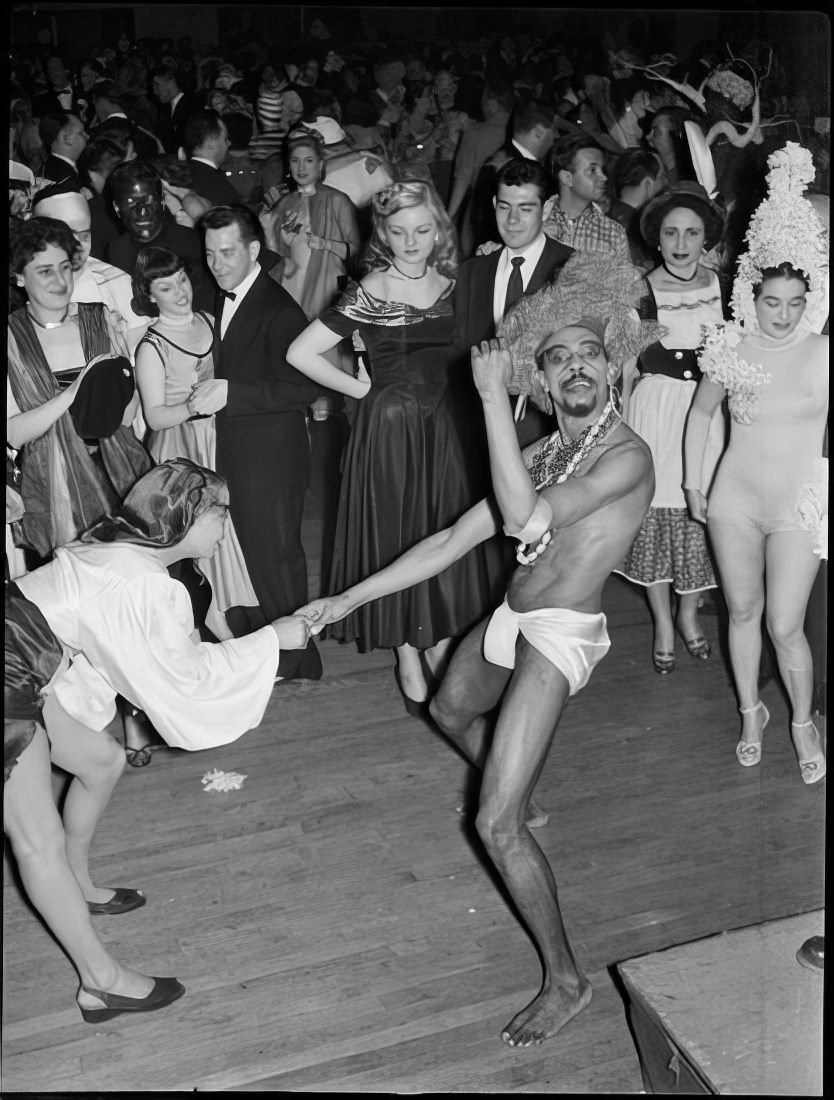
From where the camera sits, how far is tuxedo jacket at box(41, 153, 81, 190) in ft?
12.5

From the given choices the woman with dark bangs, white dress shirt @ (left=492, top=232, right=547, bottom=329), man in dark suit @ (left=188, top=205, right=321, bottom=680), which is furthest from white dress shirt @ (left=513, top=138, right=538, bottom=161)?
the woman with dark bangs

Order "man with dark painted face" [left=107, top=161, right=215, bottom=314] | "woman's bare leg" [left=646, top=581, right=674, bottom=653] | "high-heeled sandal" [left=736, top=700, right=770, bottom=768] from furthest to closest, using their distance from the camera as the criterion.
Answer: "woman's bare leg" [left=646, top=581, right=674, bottom=653]
"high-heeled sandal" [left=736, top=700, right=770, bottom=768]
"man with dark painted face" [left=107, top=161, right=215, bottom=314]

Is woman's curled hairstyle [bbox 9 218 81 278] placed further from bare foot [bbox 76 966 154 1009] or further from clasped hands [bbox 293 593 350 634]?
bare foot [bbox 76 966 154 1009]

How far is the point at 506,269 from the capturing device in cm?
387

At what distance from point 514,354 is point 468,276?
254 millimetres

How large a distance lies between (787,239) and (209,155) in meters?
1.49

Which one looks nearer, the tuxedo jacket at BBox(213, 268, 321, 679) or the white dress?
the white dress

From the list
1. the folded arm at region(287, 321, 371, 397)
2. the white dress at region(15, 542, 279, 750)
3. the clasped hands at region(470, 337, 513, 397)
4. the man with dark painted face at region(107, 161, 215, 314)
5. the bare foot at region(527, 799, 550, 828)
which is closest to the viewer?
the clasped hands at region(470, 337, 513, 397)

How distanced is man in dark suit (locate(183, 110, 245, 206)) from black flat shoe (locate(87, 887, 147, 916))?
6.34 feet

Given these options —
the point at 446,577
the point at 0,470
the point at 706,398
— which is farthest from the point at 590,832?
the point at 0,470

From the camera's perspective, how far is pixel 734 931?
156 inches

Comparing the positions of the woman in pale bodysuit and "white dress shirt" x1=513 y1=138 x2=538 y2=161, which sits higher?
"white dress shirt" x1=513 y1=138 x2=538 y2=161

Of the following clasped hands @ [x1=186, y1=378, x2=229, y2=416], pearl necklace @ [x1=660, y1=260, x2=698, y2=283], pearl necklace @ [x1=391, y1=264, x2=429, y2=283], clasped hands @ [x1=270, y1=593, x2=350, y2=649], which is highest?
pearl necklace @ [x1=391, y1=264, x2=429, y2=283]

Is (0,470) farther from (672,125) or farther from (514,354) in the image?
(672,125)
